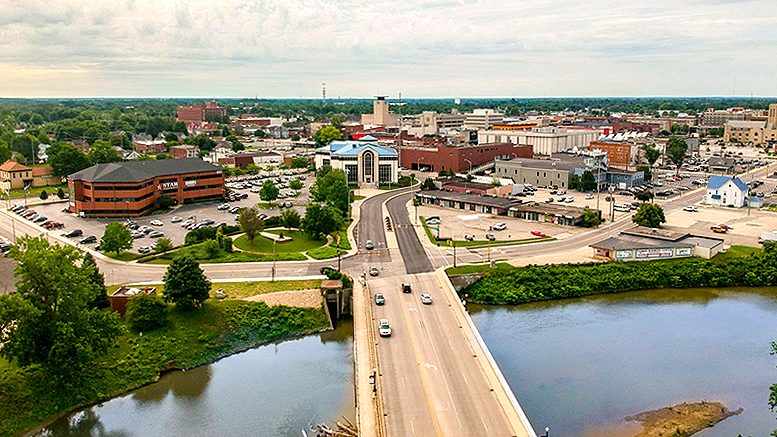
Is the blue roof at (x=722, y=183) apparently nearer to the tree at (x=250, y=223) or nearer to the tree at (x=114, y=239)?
the tree at (x=250, y=223)

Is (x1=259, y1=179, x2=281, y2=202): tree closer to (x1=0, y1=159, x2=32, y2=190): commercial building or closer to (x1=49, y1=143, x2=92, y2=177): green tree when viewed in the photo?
(x1=49, y1=143, x2=92, y2=177): green tree

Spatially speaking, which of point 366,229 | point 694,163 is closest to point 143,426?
point 366,229

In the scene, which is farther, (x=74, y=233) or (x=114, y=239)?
(x=74, y=233)

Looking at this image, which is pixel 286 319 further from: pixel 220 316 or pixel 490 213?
pixel 490 213

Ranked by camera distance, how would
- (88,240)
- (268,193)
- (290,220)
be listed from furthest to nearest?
(268,193) → (290,220) → (88,240)

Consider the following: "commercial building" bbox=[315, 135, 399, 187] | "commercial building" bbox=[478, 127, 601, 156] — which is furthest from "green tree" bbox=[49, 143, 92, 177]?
"commercial building" bbox=[478, 127, 601, 156]

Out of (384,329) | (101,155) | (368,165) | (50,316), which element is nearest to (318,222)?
(384,329)

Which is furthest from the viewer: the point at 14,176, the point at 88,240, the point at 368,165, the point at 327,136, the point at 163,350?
the point at 327,136

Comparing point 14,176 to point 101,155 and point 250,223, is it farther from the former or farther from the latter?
point 250,223
